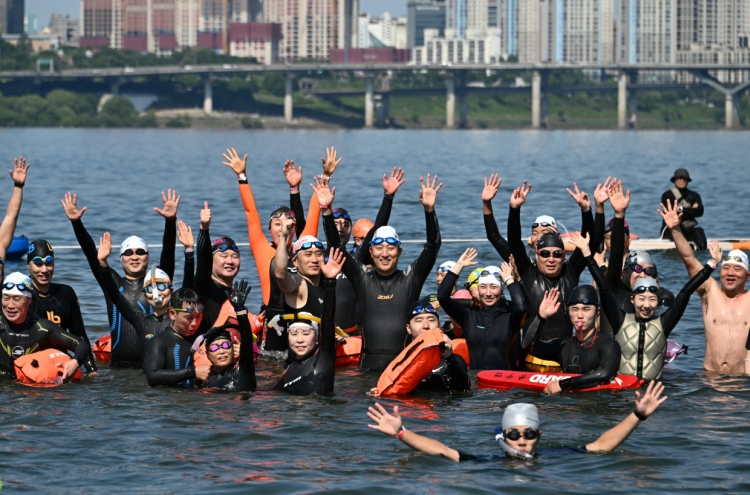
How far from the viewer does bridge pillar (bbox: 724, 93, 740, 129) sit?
604 ft

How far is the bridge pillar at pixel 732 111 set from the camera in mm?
184000

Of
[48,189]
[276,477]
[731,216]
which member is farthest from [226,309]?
[48,189]

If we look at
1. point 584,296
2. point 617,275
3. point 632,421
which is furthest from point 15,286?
point 632,421

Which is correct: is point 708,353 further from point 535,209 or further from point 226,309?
point 535,209

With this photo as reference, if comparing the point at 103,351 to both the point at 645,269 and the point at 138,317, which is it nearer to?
the point at 138,317

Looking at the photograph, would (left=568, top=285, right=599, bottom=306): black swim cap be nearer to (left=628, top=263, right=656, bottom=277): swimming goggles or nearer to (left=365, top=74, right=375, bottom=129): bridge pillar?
(left=628, top=263, right=656, bottom=277): swimming goggles

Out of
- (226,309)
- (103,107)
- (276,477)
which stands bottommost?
(276,477)

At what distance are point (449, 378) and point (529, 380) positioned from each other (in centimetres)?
95

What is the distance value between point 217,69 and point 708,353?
573 feet

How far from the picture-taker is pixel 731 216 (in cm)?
4425

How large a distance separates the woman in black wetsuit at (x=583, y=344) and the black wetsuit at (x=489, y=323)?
0.30m

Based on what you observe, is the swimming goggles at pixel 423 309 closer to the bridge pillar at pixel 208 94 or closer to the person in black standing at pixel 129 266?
the person in black standing at pixel 129 266

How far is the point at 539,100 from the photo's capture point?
19138 centimetres

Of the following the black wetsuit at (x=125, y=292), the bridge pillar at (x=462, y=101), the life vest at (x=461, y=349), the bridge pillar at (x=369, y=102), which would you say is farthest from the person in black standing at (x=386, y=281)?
the bridge pillar at (x=462, y=101)
